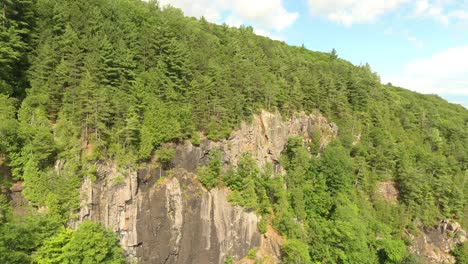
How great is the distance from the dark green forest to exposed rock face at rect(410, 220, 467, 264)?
2.03m

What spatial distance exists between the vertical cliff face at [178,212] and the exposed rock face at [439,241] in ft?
95.6

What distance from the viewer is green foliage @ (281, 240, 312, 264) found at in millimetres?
36781

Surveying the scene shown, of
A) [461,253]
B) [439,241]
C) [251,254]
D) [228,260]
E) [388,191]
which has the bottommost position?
[461,253]

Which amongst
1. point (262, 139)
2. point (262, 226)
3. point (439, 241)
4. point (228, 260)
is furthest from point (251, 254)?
point (439, 241)

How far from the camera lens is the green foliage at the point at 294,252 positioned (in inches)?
1448

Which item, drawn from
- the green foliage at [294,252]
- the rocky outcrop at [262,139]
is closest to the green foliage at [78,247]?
the rocky outcrop at [262,139]

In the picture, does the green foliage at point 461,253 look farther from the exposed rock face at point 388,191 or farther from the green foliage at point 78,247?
the green foliage at point 78,247

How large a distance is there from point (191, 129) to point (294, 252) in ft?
65.7

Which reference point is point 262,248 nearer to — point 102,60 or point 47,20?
point 102,60

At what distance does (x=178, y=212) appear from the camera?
102ft

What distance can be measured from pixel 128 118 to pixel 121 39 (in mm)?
10050

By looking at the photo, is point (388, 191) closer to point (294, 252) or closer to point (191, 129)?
point (294, 252)

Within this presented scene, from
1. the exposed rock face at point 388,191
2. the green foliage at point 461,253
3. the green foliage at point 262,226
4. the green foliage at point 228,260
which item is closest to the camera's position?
the green foliage at point 228,260

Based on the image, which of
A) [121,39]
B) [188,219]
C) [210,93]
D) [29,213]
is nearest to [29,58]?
[121,39]
